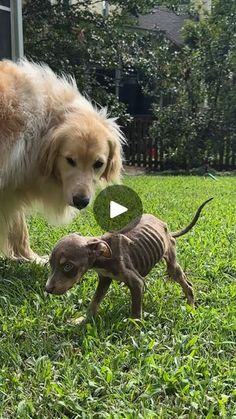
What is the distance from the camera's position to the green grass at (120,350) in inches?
66.9

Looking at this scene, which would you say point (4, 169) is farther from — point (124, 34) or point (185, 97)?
point (185, 97)

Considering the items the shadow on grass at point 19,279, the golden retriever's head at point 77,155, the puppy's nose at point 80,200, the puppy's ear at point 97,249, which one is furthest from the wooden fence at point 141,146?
the puppy's ear at point 97,249

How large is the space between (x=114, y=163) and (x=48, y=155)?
0.46 meters

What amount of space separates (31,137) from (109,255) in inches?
41.2

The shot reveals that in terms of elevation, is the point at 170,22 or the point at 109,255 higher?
the point at 170,22

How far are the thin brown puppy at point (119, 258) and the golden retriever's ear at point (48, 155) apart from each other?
0.68 m

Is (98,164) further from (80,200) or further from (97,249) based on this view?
(97,249)

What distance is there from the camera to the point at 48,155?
2840mm

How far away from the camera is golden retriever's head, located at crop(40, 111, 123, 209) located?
2.72 m

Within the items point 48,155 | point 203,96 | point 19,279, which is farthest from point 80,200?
point 203,96

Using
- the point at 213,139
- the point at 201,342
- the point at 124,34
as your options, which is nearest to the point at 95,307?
the point at 201,342

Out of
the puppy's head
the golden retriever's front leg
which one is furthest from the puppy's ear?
the golden retriever's front leg

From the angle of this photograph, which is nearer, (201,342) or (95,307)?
(201,342)

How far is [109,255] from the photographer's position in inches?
83.7
